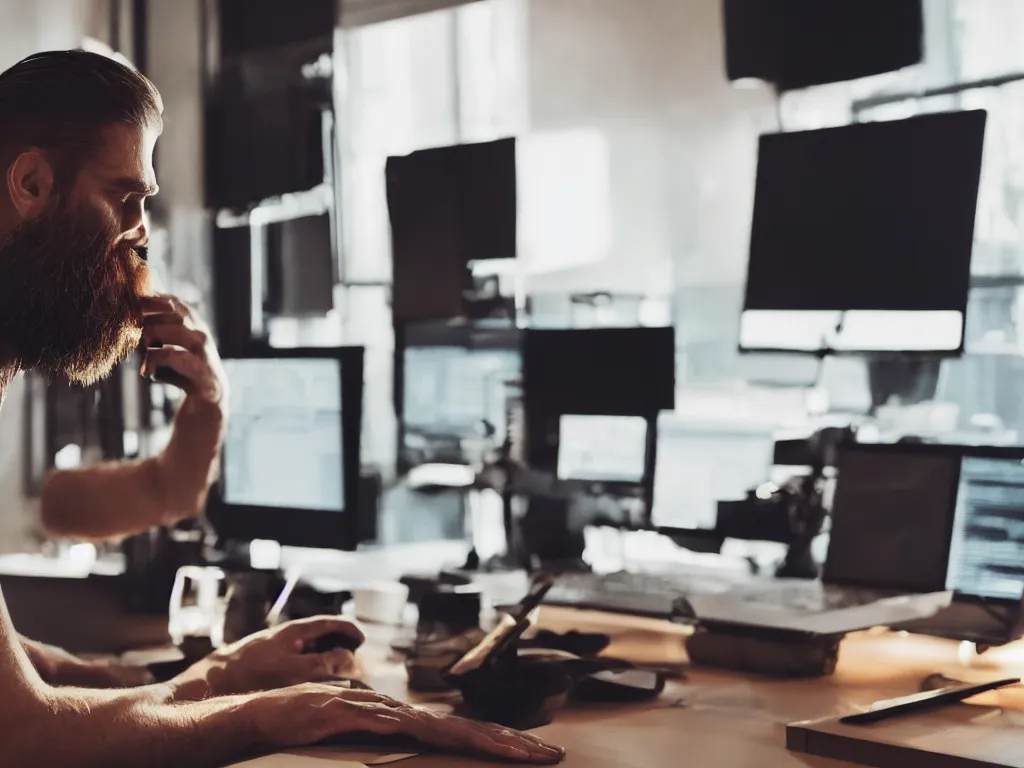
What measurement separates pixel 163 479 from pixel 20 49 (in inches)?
46.7

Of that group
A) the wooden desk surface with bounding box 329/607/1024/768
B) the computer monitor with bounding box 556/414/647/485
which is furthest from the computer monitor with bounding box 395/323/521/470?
the wooden desk surface with bounding box 329/607/1024/768

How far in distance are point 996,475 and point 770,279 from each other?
1.50 ft

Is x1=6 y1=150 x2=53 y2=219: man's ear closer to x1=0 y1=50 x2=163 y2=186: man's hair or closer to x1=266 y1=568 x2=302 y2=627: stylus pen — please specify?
x1=0 y1=50 x2=163 y2=186: man's hair

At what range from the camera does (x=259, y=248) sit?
2578 millimetres

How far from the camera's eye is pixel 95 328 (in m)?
1.59

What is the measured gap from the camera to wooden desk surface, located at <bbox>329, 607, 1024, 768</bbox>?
1268 mm

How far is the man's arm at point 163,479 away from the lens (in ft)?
6.50

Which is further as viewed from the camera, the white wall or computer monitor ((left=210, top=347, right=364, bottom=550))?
the white wall

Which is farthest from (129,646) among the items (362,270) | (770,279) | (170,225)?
(770,279)

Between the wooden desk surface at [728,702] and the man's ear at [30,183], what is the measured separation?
0.80 metres

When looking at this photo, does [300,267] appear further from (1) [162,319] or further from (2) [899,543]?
(2) [899,543]

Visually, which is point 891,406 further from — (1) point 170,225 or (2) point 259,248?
(1) point 170,225

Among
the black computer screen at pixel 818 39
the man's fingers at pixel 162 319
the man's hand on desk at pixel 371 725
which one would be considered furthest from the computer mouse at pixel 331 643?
the black computer screen at pixel 818 39

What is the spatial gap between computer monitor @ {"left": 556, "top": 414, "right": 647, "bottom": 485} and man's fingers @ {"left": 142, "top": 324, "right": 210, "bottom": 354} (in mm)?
643
